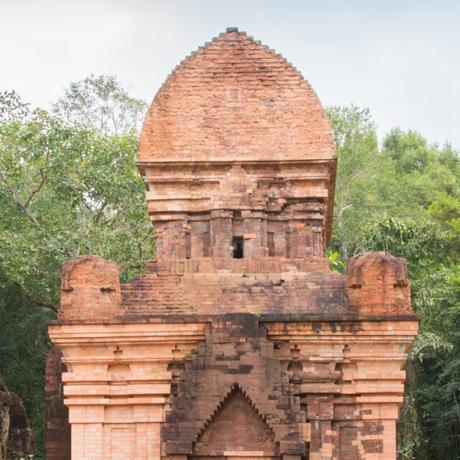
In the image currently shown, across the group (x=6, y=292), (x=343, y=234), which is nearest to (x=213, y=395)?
(x=6, y=292)

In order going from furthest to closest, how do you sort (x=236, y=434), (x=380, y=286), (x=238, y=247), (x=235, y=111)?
(x=235, y=111)
(x=238, y=247)
(x=380, y=286)
(x=236, y=434)

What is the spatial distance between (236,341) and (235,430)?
0.88m

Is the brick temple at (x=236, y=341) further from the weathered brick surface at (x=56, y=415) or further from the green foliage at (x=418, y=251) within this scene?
the green foliage at (x=418, y=251)

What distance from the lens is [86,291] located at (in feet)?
42.2

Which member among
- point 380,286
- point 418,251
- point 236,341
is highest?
point 418,251

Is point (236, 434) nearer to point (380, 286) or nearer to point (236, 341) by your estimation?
point (236, 341)

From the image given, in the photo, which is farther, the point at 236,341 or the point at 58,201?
the point at 58,201

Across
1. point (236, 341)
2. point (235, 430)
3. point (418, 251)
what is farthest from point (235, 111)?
point (418, 251)

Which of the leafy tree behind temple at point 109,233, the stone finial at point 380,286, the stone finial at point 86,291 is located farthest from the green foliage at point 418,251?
the stone finial at point 86,291

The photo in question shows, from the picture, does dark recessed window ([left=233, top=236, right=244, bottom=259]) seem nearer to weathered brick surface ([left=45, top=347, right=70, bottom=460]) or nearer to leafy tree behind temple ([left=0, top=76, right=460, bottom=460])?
weathered brick surface ([left=45, top=347, right=70, bottom=460])

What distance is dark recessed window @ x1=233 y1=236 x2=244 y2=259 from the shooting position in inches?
551

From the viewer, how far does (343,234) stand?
30.4 meters

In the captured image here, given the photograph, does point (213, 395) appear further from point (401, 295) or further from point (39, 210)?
point (39, 210)

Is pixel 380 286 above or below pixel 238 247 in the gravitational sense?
below
